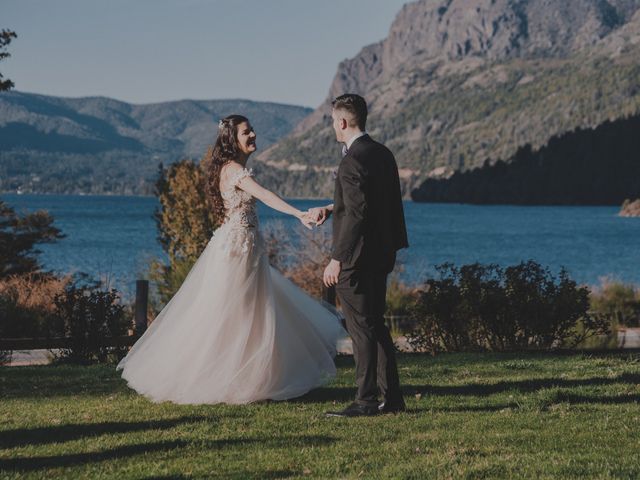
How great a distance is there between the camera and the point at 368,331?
296 inches

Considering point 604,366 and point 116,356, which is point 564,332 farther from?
point 116,356

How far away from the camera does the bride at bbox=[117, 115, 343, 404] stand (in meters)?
8.31

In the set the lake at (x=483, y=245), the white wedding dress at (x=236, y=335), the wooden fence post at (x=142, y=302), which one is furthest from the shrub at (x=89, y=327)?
the lake at (x=483, y=245)

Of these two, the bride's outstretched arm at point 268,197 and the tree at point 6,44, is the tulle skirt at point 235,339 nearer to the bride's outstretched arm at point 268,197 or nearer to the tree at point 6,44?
the bride's outstretched arm at point 268,197

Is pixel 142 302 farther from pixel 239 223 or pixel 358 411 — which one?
pixel 358 411

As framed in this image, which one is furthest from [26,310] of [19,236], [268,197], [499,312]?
[268,197]

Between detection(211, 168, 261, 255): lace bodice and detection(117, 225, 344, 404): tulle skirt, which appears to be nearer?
detection(117, 225, 344, 404): tulle skirt

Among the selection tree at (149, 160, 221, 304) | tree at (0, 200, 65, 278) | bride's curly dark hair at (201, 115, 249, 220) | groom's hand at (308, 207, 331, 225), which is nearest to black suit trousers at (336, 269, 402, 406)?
groom's hand at (308, 207, 331, 225)

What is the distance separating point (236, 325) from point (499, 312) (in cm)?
640

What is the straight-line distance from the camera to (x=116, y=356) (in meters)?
13.7

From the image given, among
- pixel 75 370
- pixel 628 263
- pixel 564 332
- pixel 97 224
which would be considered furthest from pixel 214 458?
pixel 97 224

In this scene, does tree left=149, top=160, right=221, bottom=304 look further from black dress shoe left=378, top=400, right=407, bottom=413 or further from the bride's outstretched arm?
black dress shoe left=378, top=400, right=407, bottom=413

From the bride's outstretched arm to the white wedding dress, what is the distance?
9 centimetres

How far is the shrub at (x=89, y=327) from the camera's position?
13.7m
